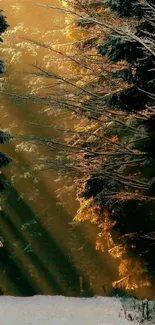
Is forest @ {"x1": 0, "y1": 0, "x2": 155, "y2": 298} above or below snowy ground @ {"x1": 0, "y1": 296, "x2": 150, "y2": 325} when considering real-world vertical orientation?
above

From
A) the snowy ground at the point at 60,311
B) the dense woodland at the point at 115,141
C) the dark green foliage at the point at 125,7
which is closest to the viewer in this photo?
the dark green foliage at the point at 125,7

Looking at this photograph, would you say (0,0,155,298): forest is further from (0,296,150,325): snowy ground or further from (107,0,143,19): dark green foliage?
(0,296,150,325): snowy ground

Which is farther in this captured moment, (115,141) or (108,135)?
(108,135)

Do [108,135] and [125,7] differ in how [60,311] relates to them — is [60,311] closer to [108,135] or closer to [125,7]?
[108,135]

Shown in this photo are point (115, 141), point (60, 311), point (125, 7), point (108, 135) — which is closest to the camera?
point (125, 7)

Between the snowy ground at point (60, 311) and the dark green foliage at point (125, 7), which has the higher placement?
the dark green foliage at point (125, 7)

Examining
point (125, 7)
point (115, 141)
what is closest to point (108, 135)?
point (115, 141)

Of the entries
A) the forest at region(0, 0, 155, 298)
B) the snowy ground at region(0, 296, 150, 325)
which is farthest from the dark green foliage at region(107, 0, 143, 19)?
the snowy ground at region(0, 296, 150, 325)

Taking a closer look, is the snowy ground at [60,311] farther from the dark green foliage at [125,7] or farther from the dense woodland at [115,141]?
the dark green foliage at [125,7]

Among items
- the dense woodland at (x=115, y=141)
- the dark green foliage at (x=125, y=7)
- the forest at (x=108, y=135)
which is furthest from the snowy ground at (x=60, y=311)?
the dark green foliage at (x=125, y=7)

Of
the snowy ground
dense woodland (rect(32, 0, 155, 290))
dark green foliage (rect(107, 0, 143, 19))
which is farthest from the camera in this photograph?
the snowy ground
